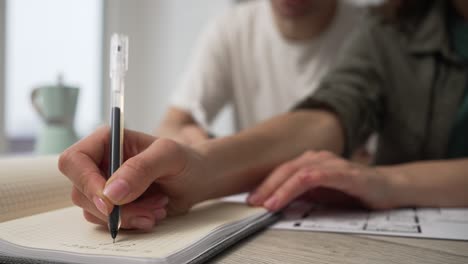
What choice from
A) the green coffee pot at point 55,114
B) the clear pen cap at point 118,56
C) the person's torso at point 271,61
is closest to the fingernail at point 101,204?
the clear pen cap at point 118,56

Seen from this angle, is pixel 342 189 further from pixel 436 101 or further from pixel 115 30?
pixel 115 30

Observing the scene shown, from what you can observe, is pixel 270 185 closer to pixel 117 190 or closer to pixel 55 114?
pixel 117 190

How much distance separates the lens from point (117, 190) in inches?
13.4

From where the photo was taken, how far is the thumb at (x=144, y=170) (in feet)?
1.12

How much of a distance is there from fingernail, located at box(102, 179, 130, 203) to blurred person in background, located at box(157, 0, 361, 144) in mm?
811

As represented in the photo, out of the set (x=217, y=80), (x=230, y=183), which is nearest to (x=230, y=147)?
(x=230, y=183)

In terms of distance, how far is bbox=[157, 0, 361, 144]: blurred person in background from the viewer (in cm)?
123

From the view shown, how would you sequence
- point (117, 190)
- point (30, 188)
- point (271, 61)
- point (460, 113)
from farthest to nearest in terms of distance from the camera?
point (271, 61)
point (460, 113)
point (30, 188)
point (117, 190)

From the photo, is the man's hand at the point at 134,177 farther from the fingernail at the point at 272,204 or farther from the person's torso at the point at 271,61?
the person's torso at the point at 271,61

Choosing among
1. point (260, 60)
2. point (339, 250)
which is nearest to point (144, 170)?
point (339, 250)

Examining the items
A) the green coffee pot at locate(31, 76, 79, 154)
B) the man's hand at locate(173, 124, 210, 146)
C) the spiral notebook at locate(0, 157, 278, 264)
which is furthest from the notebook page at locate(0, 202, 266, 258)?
the man's hand at locate(173, 124, 210, 146)

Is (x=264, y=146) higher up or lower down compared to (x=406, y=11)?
lower down

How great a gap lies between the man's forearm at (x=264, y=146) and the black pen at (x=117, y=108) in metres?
0.14

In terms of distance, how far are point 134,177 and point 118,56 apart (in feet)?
0.39
